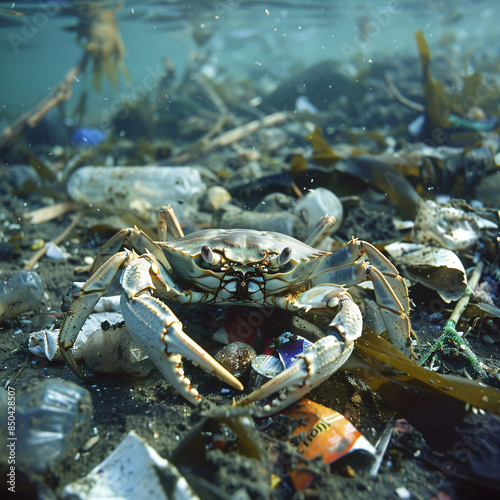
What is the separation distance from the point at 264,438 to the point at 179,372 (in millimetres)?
576

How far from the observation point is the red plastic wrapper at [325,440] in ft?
5.34

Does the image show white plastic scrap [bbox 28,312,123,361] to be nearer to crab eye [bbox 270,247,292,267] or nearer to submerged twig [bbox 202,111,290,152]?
crab eye [bbox 270,247,292,267]

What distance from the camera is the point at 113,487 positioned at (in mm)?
1554

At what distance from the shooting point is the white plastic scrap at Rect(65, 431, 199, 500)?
57.7 inches

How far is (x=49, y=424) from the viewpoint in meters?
1.58

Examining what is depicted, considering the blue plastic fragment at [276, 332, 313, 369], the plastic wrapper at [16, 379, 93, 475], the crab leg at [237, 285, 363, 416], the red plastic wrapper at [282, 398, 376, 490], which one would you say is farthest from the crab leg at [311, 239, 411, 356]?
the plastic wrapper at [16, 379, 93, 475]

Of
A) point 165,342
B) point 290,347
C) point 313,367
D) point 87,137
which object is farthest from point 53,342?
point 87,137

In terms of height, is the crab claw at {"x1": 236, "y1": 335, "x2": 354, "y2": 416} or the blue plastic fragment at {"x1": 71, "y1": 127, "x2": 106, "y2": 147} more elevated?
the blue plastic fragment at {"x1": 71, "y1": 127, "x2": 106, "y2": 147}

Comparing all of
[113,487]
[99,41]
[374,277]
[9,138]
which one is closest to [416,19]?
[99,41]

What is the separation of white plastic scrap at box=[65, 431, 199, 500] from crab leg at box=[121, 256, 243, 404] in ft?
1.18

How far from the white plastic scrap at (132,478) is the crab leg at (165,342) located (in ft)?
1.18

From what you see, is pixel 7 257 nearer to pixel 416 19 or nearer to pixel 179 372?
pixel 179 372

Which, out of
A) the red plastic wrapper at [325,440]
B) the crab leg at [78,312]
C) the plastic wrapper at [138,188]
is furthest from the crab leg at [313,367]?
the plastic wrapper at [138,188]

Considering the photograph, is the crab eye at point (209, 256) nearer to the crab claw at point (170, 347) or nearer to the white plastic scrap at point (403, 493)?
the crab claw at point (170, 347)
